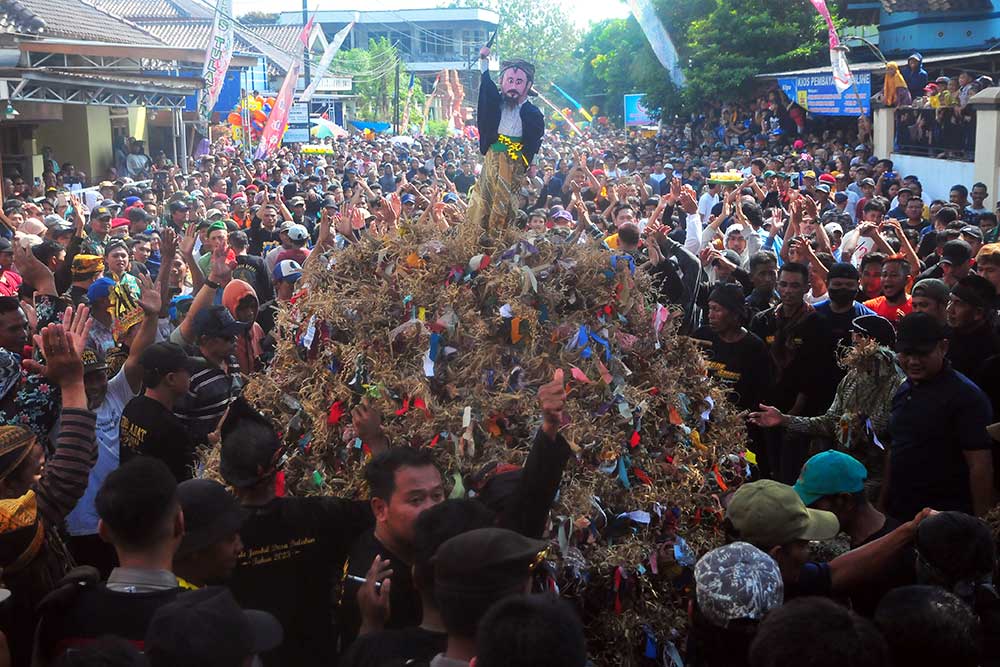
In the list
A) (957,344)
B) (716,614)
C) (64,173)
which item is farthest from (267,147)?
(716,614)

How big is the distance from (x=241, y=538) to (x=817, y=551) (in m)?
2.27

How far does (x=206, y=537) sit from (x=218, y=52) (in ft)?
75.8

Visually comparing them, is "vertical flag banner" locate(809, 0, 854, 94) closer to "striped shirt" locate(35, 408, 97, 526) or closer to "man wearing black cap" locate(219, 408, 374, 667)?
"man wearing black cap" locate(219, 408, 374, 667)

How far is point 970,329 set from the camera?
6.00 m

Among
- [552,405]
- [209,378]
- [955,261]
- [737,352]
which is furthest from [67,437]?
[955,261]

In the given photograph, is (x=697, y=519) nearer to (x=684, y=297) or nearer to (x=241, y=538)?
(x=241, y=538)

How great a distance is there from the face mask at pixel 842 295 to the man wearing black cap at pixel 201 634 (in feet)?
16.2

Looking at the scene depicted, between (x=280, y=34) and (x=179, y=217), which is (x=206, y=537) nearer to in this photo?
(x=179, y=217)

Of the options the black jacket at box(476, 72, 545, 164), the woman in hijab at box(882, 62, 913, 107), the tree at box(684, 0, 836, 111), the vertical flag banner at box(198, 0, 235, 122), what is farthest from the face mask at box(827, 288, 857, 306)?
the tree at box(684, 0, 836, 111)

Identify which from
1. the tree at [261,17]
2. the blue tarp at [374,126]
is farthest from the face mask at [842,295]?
the tree at [261,17]

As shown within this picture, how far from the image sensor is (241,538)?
3643mm

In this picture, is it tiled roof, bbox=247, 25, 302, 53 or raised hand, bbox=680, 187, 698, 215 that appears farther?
tiled roof, bbox=247, 25, 302, 53

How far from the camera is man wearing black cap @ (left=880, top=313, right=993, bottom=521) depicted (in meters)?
4.77

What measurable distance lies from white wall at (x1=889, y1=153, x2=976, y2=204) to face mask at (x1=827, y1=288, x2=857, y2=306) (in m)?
12.0
